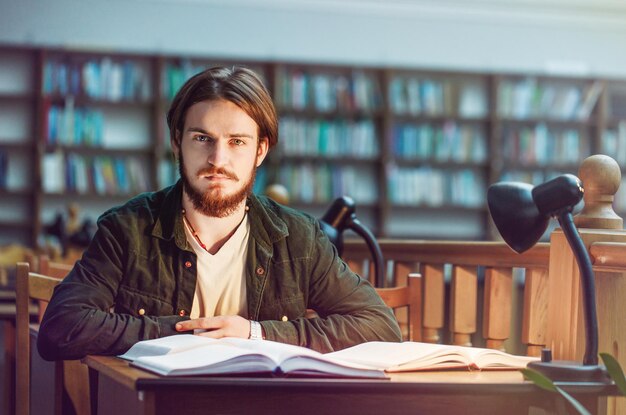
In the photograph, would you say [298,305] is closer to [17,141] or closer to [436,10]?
[17,141]

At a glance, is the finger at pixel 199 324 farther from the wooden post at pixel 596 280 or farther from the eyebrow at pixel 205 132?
the wooden post at pixel 596 280

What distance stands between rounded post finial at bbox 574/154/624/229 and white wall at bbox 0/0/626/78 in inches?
229

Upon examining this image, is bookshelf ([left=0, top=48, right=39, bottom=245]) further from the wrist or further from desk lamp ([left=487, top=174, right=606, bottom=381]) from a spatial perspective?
desk lamp ([left=487, top=174, right=606, bottom=381])

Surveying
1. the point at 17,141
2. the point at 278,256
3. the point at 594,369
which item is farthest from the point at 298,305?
the point at 17,141

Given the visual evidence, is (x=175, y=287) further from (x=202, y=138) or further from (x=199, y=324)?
(x=202, y=138)

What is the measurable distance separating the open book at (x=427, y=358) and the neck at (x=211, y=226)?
0.41 meters

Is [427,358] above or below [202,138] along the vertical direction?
below

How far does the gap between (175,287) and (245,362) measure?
0.49 m

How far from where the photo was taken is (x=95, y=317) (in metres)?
1.56

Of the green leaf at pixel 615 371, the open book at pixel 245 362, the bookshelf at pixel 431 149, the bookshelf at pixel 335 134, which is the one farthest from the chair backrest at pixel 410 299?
the bookshelf at pixel 431 149

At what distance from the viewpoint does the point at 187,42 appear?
24.2ft

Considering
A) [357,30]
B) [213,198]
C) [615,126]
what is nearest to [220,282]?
[213,198]

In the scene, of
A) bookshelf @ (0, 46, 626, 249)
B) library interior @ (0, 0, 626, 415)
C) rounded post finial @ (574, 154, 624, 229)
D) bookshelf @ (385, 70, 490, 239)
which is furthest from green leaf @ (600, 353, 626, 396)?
bookshelf @ (385, 70, 490, 239)

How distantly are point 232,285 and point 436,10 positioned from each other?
6.33 metres
